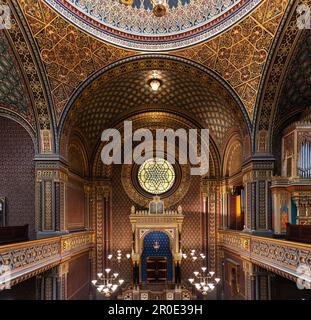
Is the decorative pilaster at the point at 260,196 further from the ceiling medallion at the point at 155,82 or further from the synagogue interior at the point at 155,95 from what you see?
the ceiling medallion at the point at 155,82

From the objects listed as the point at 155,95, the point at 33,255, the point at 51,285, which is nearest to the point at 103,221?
the point at 51,285

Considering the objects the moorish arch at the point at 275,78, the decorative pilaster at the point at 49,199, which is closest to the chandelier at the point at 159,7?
the moorish arch at the point at 275,78

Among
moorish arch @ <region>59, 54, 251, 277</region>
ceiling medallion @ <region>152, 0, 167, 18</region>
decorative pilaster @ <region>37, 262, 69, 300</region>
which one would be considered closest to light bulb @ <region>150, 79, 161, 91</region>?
moorish arch @ <region>59, 54, 251, 277</region>

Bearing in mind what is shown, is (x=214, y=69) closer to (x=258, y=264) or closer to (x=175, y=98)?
(x=175, y=98)

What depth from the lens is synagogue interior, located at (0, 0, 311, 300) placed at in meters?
11.0

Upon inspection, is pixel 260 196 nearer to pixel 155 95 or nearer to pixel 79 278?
pixel 155 95

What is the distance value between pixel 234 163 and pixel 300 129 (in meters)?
4.96

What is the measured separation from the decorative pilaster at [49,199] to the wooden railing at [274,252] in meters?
7.30

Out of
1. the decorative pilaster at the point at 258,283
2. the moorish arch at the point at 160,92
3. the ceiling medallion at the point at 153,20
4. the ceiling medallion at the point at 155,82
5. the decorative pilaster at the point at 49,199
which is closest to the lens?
the ceiling medallion at the point at 153,20

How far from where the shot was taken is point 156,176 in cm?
1984

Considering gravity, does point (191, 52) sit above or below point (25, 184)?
above

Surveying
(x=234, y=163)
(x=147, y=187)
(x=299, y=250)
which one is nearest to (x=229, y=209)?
(x=234, y=163)

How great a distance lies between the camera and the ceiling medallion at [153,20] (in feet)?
38.9

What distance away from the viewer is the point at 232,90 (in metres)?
13.5
